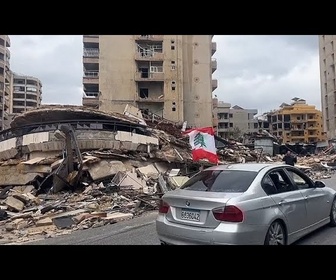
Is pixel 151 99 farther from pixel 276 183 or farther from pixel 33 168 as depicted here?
pixel 276 183

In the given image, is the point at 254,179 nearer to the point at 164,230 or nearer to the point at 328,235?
the point at 164,230

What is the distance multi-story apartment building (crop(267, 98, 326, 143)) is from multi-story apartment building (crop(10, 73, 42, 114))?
67674 mm

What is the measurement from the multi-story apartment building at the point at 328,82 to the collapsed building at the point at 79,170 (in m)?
48.3

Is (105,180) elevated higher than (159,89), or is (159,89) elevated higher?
(159,89)

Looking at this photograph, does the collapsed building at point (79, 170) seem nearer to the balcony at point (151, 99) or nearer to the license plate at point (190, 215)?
the license plate at point (190, 215)

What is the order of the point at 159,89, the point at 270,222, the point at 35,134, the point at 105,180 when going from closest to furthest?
the point at 270,222
the point at 105,180
the point at 35,134
the point at 159,89

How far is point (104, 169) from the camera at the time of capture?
50.9 ft

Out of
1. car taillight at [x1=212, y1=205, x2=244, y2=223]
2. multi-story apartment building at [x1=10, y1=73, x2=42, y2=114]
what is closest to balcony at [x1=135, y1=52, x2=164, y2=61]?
car taillight at [x1=212, y1=205, x2=244, y2=223]

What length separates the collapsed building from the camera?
9.76 metres

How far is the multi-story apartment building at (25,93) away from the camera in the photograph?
89.4m

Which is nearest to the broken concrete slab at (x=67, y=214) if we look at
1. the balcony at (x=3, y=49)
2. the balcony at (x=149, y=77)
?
the balcony at (x=149, y=77)
